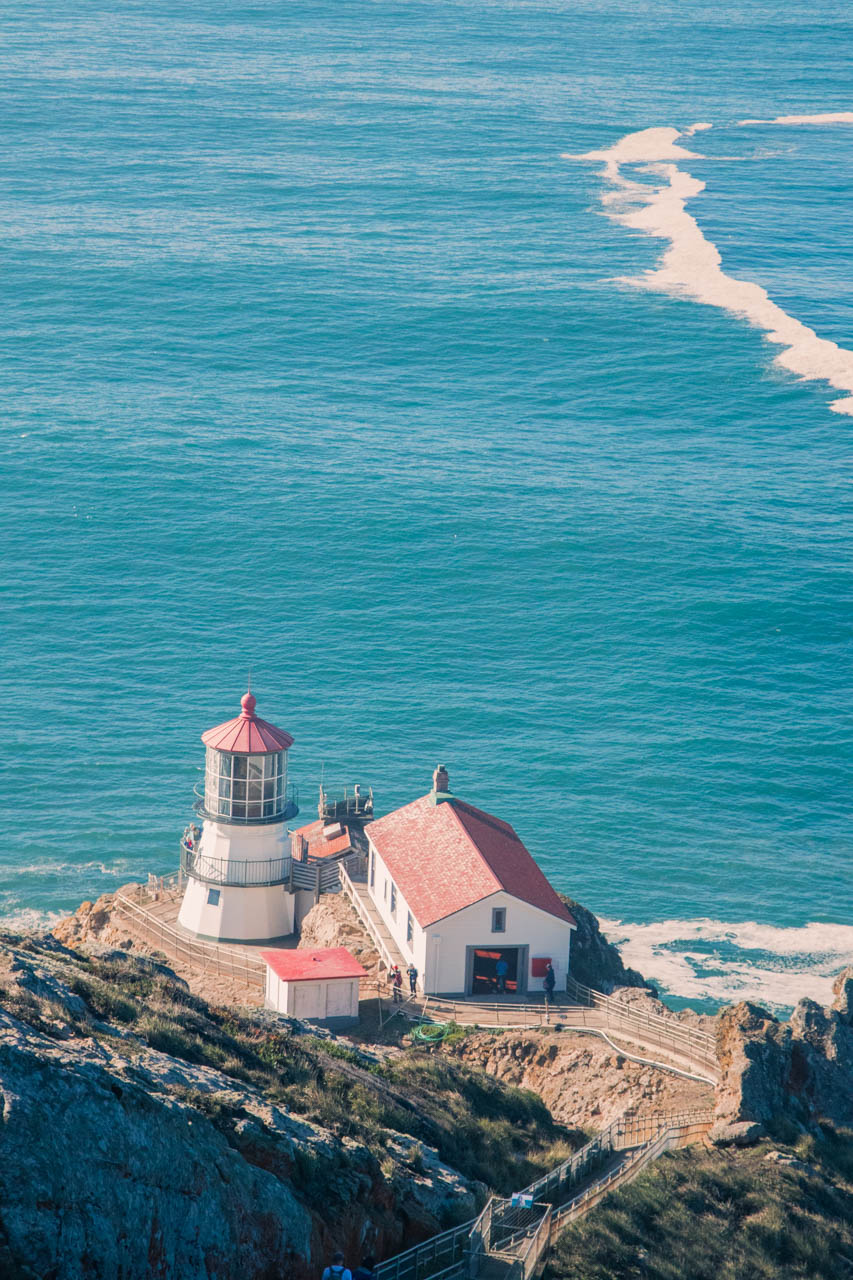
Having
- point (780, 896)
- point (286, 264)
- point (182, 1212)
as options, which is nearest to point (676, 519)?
point (780, 896)

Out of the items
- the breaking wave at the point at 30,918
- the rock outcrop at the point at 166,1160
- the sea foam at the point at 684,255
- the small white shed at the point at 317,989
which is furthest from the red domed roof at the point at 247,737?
the sea foam at the point at 684,255

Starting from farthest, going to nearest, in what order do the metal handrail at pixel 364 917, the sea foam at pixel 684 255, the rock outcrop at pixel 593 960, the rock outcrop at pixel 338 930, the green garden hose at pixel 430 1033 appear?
the sea foam at pixel 684 255 < the rock outcrop at pixel 338 930 < the metal handrail at pixel 364 917 < the rock outcrop at pixel 593 960 < the green garden hose at pixel 430 1033

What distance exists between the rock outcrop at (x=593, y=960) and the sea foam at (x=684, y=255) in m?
70.1

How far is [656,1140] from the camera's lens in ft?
87.2

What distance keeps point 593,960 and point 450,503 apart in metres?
50.8

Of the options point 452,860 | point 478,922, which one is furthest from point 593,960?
point 452,860

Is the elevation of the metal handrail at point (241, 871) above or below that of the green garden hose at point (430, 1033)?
above

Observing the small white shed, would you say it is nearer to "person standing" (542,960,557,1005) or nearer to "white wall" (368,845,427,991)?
"white wall" (368,845,427,991)

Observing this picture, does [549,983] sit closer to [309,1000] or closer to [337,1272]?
[309,1000]

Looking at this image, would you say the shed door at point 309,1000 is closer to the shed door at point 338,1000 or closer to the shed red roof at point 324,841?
the shed door at point 338,1000

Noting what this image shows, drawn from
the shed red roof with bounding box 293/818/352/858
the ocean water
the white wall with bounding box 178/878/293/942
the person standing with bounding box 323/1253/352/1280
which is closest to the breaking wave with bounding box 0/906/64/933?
→ the ocean water

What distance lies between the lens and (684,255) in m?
135

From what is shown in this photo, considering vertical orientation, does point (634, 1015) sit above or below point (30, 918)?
below

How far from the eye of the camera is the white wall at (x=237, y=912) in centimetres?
4281
